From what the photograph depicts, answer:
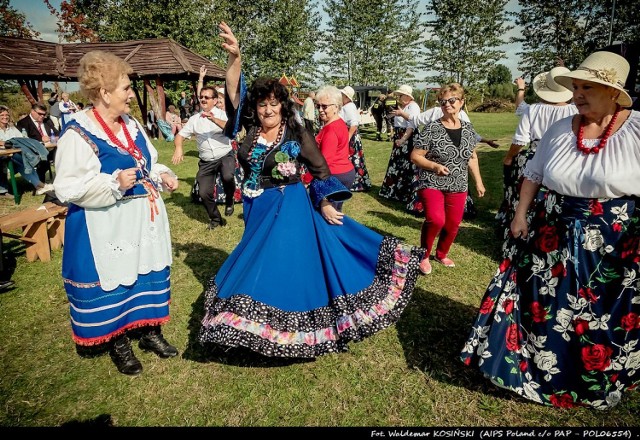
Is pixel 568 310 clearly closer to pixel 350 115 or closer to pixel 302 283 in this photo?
pixel 302 283

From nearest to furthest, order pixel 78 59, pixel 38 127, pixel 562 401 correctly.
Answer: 1. pixel 562 401
2. pixel 38 127
3. pixel 78 59

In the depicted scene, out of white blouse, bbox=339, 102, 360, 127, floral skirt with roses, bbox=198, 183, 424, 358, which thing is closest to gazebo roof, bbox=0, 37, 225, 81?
white blouse, bbox=339, 102, 360, 127

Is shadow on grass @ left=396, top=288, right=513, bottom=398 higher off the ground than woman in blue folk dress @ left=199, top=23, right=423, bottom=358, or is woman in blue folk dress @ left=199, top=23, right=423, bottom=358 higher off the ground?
woman in blue folk dress @ left=199, top=23, right=423, bottom=358

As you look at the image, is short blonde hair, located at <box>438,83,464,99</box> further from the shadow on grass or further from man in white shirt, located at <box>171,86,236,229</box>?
man in white shirt, located at <box>171,86,236,229</box>

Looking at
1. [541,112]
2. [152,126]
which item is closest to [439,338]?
[541,112]

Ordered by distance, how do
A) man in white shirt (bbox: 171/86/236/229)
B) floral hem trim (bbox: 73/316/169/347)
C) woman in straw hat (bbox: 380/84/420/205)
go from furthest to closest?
1. woman in straw hat (bbox: 380/84/420/205)
2. man in white shirt (bbox: 171/86/236/229)
3. floral hem trim (bbox: 73/316/169/347)

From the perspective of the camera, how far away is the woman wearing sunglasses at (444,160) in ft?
13.5

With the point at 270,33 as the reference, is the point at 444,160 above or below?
below

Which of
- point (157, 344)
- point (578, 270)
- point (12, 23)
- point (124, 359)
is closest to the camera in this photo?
point (578, 270)

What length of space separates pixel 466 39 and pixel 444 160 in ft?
145

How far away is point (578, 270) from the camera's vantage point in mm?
2322

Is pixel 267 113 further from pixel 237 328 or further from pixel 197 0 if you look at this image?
pixel 197 0

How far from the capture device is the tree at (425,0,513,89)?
39.8 metres

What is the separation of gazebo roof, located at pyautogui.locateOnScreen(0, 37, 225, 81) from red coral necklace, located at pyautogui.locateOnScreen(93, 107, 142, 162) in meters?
16.3
